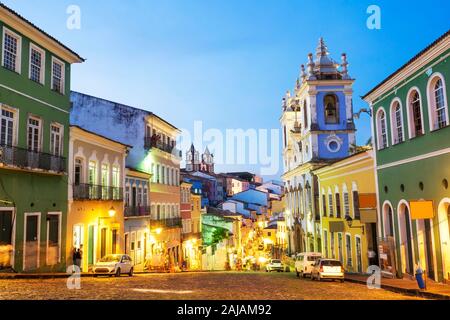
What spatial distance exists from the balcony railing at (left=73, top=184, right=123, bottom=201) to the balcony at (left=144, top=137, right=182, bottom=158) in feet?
26.9

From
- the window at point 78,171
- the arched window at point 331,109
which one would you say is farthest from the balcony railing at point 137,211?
the arched window at point 331,109

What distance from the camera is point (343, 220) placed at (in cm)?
3094

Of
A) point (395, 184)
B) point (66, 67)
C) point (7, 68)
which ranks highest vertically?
point (66, 67)

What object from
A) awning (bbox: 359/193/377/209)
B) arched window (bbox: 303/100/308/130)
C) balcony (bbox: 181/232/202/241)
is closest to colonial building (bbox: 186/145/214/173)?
balcony (bbox: 181/232/202/241)

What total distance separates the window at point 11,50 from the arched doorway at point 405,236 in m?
17.4

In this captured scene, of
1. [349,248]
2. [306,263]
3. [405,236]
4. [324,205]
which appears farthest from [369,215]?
[324,205]

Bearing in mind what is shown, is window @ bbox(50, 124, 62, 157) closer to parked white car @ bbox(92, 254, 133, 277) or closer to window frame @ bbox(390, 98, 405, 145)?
parked white car @ bbox(92, 254, 133, 277)

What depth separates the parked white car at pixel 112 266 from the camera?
21.5 metres

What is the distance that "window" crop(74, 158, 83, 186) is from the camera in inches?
980

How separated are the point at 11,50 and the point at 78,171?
26.8ft

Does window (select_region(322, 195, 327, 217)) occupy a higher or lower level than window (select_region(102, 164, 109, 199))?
lower

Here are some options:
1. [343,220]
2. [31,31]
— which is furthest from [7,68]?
[343,220]

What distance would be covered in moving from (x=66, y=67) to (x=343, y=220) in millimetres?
19830
